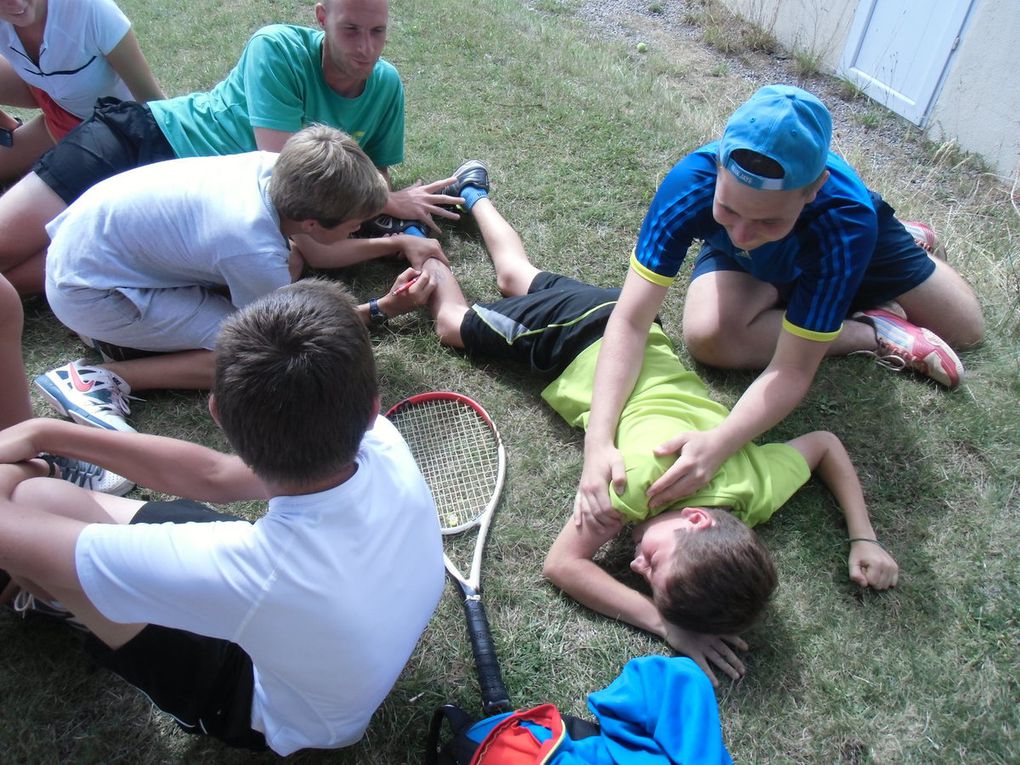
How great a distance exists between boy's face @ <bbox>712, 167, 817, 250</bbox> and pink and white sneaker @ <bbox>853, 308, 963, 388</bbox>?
115 cm

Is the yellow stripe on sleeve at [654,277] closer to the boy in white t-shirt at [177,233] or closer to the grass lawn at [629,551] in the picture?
the grass lawn at [629,551]

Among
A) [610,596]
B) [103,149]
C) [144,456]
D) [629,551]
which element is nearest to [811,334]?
[629,551]

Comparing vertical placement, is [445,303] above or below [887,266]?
below

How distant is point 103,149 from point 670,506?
10.7ft

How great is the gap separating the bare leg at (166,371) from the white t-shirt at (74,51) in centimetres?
177

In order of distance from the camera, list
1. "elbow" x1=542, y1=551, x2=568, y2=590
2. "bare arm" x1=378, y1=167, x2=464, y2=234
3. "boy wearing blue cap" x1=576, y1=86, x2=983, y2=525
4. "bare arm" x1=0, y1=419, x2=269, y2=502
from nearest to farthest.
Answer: "bare arm" x1=0, y1=419, x2=269, y2=502
"boy wearing blue cap" x1=576, y1=86, x2=983, y2=525
"elbow" x1=542, y1=551, x2=568, y2=590
"bare arm" x1=378, y1=167, x2=464, y2=234

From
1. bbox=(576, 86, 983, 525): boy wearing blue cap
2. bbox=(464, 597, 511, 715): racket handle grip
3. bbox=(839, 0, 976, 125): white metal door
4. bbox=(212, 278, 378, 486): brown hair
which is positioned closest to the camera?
bbox=(212, 278, 378, 486): brown hair

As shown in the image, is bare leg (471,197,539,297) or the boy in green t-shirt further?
bare leg (471,197,539,297)

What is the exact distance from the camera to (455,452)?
286cm

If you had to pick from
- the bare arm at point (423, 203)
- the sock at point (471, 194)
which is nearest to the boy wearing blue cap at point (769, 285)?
the sock at point (471, 194)

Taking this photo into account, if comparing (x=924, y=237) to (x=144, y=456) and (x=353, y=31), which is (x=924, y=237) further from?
(x=144, y=456)

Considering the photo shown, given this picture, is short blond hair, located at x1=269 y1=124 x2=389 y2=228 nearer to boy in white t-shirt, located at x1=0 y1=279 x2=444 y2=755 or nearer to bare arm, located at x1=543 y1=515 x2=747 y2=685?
boy in white t-shirt, located at x1=0 y1=279 x2=444 y2=755

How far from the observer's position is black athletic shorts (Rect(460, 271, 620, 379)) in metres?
3.09

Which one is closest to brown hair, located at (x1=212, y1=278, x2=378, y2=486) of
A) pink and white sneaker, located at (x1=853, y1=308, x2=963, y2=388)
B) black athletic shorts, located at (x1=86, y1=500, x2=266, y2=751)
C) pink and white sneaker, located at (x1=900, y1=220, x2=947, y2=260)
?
black athletic shorts, located at (x1=86, y1=500, x2=266, y2=751)
